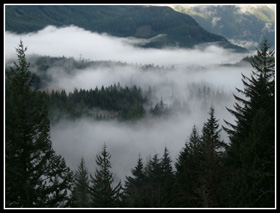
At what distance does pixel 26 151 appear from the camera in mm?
21078

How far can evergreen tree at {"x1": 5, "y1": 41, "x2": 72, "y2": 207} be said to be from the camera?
64.7 feet

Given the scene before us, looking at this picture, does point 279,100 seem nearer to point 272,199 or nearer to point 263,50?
point 272,199

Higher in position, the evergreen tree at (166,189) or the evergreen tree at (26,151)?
the evergreen tree at (26,151)

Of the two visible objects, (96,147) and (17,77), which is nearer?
(17,77)

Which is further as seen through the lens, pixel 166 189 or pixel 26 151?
pixel 166 189

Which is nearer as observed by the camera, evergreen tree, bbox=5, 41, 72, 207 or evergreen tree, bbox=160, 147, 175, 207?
evergreen tree, bbox=5, 41, 72, 207

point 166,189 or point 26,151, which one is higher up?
point 26,151

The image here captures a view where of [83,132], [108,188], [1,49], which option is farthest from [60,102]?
[1,49]

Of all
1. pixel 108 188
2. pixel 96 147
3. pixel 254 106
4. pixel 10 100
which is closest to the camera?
pixel 10 100

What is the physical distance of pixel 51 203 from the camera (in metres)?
21.5

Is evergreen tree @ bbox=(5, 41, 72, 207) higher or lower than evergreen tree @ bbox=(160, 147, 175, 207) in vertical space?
higher

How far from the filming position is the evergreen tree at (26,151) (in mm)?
19734

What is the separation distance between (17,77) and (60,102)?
169835 millimetres

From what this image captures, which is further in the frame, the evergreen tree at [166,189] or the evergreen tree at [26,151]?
the evergreen tree at [166,189]
